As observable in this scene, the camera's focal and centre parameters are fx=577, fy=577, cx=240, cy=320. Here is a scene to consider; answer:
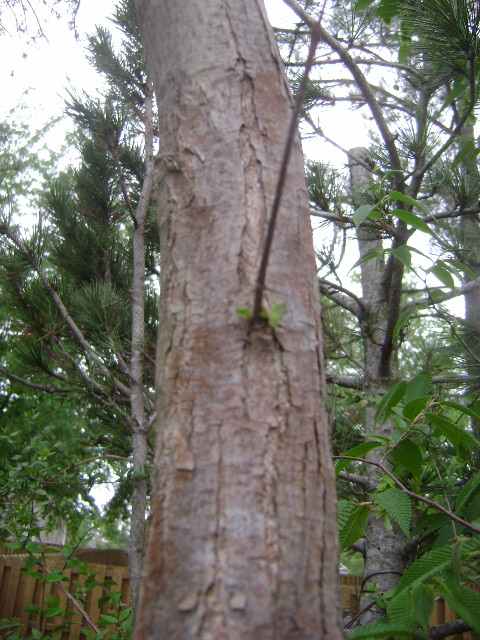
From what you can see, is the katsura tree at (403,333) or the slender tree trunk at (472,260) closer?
the katsura tree at (403,333)

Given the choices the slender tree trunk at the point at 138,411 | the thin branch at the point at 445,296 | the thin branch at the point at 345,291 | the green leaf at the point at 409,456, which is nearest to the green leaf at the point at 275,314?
the green leaf at the point at 409,456

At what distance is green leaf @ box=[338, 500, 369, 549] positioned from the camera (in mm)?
1390

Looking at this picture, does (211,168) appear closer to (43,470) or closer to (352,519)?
(352,519)

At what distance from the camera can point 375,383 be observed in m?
3.19

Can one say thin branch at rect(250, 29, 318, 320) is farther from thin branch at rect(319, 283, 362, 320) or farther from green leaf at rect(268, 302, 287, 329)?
thin branch at rect(319, 283, 362, 320)

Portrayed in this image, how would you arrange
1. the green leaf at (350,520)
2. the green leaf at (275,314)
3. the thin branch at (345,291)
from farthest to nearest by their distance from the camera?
the thin branch at (345,291) → the green leaf at (350,520) → the green leaf at (275,314)

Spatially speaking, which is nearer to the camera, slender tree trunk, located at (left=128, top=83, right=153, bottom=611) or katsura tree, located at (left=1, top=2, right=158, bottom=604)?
slender tree trunk, located at (left=128, top=83, right=153, bottom=611)

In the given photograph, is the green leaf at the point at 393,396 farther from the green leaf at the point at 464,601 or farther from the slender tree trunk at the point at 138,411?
the slender tree trunk at the point at 138,411

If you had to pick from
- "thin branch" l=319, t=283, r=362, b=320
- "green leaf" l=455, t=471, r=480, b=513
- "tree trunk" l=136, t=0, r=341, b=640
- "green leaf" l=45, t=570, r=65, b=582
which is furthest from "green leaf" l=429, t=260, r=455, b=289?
"thin branch" l=319, t=283, r=362, b=320

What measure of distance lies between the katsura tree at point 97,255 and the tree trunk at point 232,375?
218cm

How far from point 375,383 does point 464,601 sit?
208 cm

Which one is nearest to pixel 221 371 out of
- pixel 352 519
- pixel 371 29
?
pixel 352 519

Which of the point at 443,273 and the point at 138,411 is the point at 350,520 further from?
the point at 138,411

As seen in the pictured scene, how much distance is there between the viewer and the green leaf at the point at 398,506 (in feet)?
4.13
